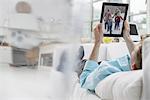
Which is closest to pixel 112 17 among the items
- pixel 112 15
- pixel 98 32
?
pixel 112 15

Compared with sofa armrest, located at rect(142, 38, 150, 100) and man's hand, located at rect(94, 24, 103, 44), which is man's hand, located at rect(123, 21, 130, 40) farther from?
sofa armrest, located at rect(142, 38, 150, 100)

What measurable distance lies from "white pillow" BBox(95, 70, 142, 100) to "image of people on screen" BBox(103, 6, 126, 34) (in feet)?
→ 1.27

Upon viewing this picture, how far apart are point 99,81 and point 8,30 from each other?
886 millimetres

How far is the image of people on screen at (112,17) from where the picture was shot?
4.53 feet

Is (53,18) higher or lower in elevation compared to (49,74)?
higher

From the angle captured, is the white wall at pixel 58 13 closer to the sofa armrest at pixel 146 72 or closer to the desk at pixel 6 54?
the desk at pixel 6 54

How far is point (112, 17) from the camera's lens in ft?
4.46

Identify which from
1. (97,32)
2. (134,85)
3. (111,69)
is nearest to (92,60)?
(97,32)

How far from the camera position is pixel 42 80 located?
1.69ft

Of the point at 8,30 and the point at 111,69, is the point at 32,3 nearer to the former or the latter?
the point at 8,30

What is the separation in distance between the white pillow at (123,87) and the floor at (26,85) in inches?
18.4

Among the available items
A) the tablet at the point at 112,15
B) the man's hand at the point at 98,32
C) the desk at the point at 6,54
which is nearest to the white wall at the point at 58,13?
the desk at the point at 6,54

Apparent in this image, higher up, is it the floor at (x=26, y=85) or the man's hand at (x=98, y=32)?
the man's hand at (x=98, y=32)

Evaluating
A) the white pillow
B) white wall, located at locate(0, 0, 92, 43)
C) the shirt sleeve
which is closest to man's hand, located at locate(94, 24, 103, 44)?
the shirt sleeve
